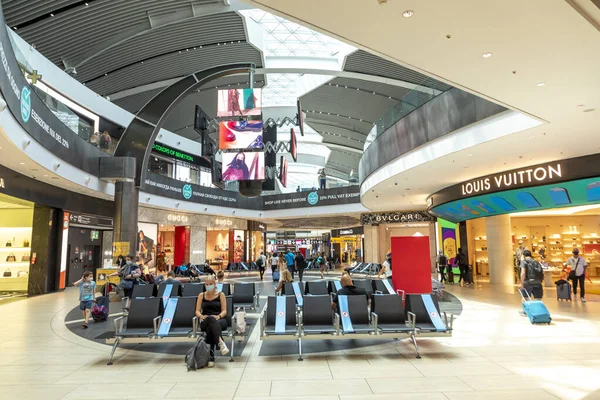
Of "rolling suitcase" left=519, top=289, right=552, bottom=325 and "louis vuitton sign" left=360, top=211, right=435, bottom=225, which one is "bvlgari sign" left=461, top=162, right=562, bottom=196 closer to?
"rolling suitcase" left=519, top=289, right=552, bottom=325

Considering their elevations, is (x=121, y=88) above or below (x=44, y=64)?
above

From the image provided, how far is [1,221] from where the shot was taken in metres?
15.4

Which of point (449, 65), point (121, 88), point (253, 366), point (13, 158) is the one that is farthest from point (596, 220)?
point (121, 88)

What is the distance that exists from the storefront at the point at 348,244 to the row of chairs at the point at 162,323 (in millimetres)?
31286

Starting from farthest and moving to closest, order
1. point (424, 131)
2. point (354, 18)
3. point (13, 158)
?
1. point (424, 131)
2. point (13, 158)
3. point (354, 18)

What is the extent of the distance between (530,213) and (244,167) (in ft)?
47.8

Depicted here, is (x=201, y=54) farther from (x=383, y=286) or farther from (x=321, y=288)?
(x=383, y=286)

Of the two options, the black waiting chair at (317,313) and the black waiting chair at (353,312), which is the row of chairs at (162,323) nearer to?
the black waiting chair at (317,313)

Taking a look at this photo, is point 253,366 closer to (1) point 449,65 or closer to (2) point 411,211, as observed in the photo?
(1) point 449,65

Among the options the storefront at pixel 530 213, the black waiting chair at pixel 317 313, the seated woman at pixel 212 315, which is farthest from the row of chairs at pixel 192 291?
the storefront at pixel 530 213

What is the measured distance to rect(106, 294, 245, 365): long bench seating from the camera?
5.77 m

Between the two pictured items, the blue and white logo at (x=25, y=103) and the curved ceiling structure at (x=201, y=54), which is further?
the curved ceiling structure at (x=201, y=54)

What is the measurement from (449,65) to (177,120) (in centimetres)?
2652

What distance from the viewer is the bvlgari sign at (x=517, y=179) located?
434 inches
